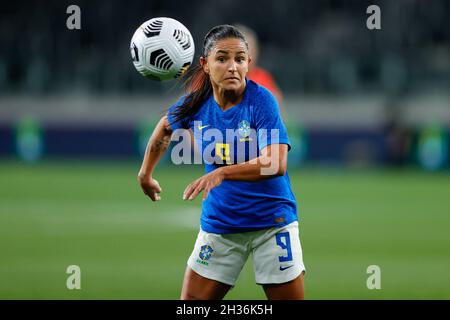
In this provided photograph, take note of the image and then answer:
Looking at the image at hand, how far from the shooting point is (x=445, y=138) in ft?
82.4

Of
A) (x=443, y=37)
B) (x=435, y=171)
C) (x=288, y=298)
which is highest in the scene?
(x=443, y=37)

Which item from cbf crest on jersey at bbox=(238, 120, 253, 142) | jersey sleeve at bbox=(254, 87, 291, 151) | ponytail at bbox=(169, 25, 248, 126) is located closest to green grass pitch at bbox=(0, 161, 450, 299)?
ponytail at bbox=(169, 25, 248, 126)

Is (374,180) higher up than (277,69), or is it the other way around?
(277,69)

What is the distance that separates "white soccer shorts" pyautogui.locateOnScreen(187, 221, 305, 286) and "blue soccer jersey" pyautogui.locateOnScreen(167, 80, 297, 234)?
6 cm

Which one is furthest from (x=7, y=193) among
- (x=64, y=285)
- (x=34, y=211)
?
(x=64, y=285)

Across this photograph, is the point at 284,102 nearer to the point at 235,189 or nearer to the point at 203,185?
the point at 235,189

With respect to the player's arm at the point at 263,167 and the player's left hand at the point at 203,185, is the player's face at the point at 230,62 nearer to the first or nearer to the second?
the player's arm at the point at 263,167

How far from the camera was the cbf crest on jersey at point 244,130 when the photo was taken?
5336 millimetres

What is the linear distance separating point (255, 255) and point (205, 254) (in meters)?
0.31

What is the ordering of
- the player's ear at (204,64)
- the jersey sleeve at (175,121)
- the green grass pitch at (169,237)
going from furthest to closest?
the green grass pitch at (169,237) → the jersey sleeve at (175,121) → the player's ear at (204,64)

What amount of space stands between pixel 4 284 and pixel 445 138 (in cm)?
1876

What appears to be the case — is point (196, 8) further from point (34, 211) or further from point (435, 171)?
point (34, 211)
